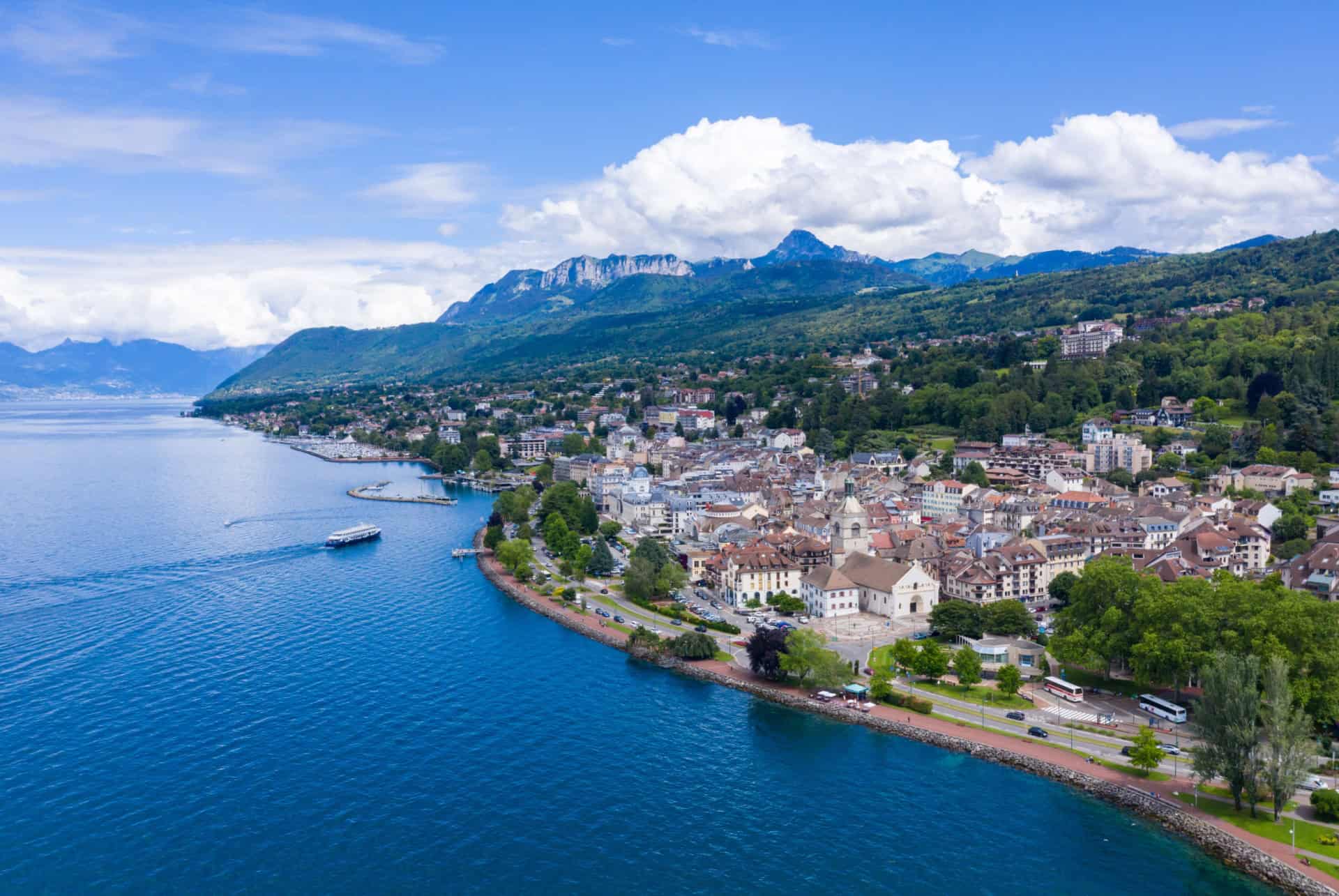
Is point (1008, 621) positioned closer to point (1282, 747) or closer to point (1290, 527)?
point (1282, 747)

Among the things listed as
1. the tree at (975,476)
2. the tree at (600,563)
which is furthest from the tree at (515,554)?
the tree at (975,476)

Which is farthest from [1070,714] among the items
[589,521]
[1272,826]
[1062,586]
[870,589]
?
[589,521]

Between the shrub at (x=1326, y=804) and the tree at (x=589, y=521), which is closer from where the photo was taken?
the shrub at (x=1326, y=804)

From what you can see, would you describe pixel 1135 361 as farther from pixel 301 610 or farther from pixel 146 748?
pixel 146 748

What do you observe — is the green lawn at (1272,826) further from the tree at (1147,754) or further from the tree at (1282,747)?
the tree at (1147,754)

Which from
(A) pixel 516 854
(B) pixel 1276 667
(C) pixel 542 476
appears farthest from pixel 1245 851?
(C) pixel 542 476

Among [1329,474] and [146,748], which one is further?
[1329,474]

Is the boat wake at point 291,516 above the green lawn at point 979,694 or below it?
above
